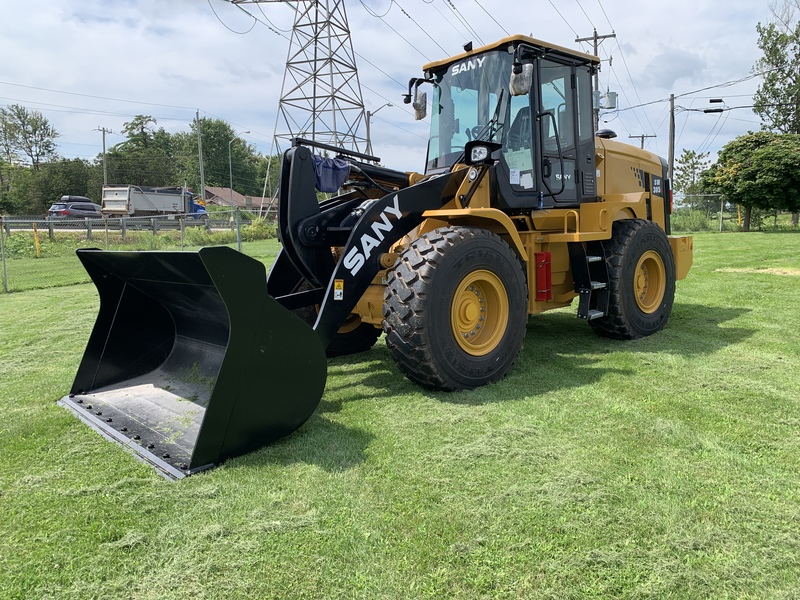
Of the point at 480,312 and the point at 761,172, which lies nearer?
the point at 480,312

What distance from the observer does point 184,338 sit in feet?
15.0

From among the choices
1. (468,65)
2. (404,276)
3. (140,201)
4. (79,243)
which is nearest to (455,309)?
(404,276)

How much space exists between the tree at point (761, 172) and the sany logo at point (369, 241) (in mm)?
24971

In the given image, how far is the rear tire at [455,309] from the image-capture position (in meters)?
4.01

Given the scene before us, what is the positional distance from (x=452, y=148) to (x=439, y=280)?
6.71 ft

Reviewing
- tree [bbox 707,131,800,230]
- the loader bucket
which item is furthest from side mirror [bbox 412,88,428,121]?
tree [bbox 707,131,800,230]

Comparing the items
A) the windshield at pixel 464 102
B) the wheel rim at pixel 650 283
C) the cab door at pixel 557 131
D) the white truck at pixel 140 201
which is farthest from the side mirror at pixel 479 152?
the white truck at pixel 140 201

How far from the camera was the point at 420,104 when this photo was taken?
5.92 meters

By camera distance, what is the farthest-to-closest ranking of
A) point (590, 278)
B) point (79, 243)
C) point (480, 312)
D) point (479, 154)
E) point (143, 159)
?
point (143, 159) < point (79, 243) < point (590, 278) < point (479, 154) < point (480, 312)

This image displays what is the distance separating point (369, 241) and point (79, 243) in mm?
21797

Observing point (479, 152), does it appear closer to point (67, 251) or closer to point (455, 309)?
point (455, 309)

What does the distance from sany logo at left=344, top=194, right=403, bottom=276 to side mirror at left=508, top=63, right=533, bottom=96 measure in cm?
139

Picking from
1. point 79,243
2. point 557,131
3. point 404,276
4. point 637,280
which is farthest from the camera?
point 79,243

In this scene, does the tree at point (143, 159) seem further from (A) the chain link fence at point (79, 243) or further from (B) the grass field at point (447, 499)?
(B) the grass field at point (447, 499)
